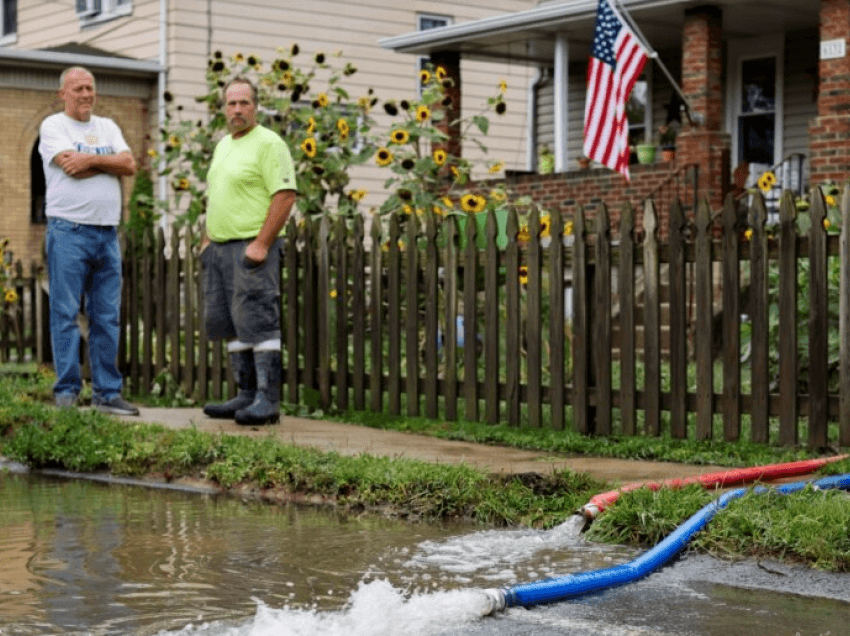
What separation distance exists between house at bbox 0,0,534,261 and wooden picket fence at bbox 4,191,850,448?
1213 cm

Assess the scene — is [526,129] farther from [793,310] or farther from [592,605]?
[592,605]

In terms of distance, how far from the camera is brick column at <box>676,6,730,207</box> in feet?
57.7

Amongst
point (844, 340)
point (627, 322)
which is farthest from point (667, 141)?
point (844, 340)

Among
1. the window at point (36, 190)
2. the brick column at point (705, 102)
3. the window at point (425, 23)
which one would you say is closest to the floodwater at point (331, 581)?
the brick column at point (705, 102)

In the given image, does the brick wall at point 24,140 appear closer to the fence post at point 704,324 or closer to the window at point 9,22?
the window at point 9,22

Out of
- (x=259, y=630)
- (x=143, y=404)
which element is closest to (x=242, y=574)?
(x=259, y=630)

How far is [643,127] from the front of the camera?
74.3 ft

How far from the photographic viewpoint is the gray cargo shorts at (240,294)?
8.96m

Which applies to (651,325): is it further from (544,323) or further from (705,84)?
(705,84)

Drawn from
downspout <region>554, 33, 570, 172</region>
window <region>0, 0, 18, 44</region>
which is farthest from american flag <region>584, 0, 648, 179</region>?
window <region>0, 0, 18, 44</region>

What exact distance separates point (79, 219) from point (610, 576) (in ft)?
18.5

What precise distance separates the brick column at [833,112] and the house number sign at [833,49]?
0.04 metres

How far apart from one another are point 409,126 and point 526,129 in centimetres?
1601

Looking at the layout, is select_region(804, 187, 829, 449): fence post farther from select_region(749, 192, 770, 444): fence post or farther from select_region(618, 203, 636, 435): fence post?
select_region(618, 203, 636, 435): fence post
